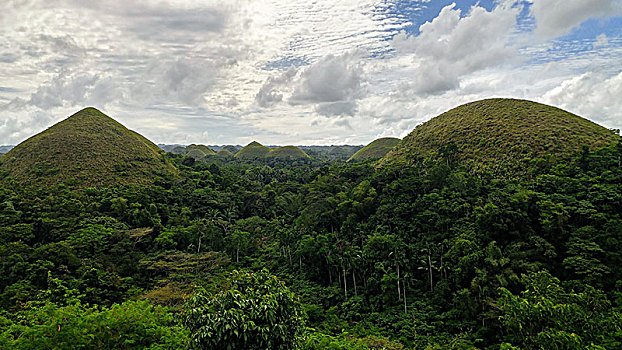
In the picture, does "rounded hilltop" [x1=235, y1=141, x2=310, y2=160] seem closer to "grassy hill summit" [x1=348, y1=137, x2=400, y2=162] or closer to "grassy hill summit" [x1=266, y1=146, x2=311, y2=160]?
"grassy hill summit" [x1=266, y1=146, x2=311, y2=160]

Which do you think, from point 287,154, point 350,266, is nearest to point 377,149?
point 287,154

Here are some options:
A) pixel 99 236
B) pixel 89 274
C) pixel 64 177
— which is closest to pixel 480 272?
pixel 89 274

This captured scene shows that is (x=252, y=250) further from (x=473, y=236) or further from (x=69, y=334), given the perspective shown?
(x=69, y=334)

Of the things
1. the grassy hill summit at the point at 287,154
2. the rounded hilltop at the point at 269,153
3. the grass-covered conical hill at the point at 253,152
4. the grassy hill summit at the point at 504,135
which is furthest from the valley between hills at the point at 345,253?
the grass-covered conical hill at the point at 253,152

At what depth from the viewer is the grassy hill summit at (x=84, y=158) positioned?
1375 inches

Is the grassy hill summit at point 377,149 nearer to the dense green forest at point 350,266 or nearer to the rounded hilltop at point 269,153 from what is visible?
the rounded hilltop at point 269,153

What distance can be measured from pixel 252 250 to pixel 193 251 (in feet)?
21.7

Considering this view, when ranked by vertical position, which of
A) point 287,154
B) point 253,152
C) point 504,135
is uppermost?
point 253,152

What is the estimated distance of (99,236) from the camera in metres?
23.5

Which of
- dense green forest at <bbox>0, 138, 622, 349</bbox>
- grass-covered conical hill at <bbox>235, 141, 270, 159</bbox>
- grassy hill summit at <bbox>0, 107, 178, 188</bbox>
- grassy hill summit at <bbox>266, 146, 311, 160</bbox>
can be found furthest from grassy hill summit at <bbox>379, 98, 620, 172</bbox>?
grass-covered conical hill at <bbox>235, 141, 270, 159</bbox>

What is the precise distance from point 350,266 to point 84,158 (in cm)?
3448

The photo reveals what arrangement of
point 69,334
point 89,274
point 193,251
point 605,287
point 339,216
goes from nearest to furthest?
point 69,334, point 605,287, point 89,274, point 193,251, point 339,216

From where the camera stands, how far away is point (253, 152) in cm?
12494

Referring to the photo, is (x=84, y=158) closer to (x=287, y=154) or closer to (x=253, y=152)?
(x=287, y=154)
